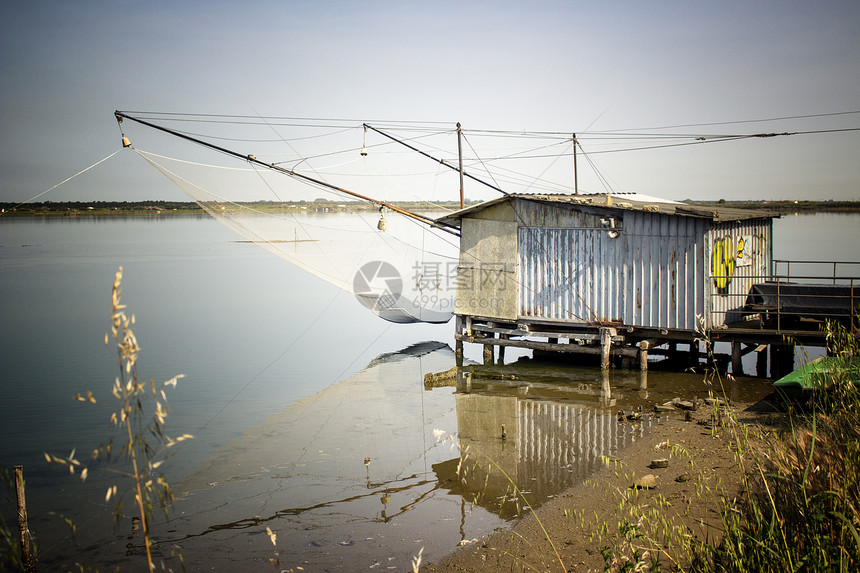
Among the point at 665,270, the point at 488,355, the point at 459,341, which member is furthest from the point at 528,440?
the point at 459,341

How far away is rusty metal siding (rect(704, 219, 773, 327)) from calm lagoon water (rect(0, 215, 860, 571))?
1747 millimetres

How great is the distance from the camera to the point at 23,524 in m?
5.74

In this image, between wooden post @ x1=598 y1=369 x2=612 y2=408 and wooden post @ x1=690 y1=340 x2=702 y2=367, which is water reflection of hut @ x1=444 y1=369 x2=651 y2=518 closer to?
wooden post @ x1=598 y1=369 x2=612 y2=408

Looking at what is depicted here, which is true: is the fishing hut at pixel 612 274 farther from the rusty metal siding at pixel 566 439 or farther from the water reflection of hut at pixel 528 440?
the rusty metal siding at pixel 566 439

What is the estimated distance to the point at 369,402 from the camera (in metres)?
13.2

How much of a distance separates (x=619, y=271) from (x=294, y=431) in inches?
316

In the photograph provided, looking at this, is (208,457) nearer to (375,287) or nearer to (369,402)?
(369,402)

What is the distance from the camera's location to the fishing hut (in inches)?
505

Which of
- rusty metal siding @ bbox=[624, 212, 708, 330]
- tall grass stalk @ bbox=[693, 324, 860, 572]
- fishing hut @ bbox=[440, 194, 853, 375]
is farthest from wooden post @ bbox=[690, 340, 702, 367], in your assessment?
tall grass stalk @ bbox=[693, 324, 860, 572]

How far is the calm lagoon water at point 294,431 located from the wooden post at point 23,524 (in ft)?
1.78

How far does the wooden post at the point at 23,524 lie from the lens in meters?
5.54

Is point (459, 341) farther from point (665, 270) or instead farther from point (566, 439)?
point (566, 439)

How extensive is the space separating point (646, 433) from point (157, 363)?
13.5m

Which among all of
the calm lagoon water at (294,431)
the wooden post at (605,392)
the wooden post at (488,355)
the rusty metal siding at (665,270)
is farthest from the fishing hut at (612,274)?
the calm lagoon water at (294,431)
